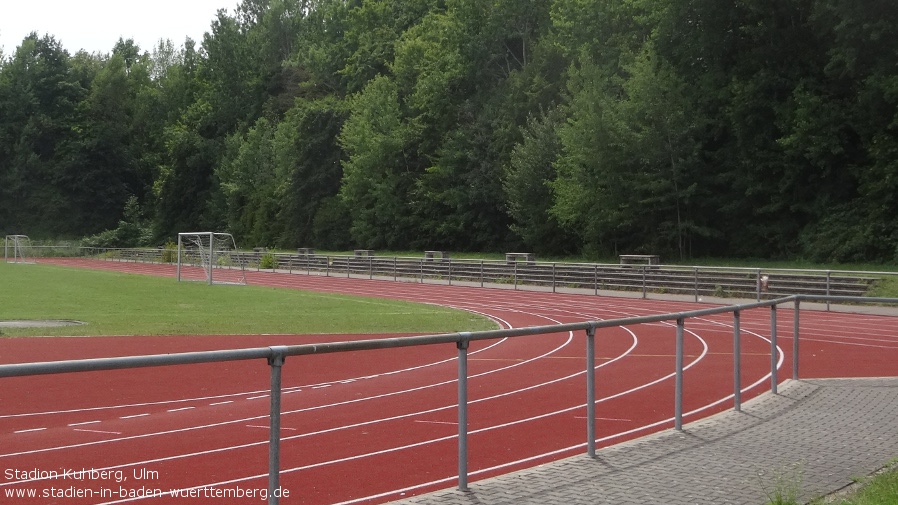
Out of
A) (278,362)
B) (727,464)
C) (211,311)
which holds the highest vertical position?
(278,362)

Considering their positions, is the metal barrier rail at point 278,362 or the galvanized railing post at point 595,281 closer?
the metal barrier rail at point 278,362

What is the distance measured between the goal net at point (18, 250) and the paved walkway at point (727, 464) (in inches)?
2987

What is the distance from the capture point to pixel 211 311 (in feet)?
93.5

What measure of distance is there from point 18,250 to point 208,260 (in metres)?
40.6

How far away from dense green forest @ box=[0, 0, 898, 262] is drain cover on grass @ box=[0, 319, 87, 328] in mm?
27112

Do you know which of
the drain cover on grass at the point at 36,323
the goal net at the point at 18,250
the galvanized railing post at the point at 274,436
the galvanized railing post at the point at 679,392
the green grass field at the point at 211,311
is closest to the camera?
the galvanized railing post at the point at 274,436

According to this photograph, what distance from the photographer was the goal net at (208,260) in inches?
1889

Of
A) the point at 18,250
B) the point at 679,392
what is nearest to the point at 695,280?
the point at 679,392

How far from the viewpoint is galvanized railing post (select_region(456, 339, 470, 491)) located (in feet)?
22.4

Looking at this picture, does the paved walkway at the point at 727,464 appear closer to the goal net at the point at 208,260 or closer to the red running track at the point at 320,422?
the red running track at the point at 320,422

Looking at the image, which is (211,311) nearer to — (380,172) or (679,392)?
(679,392)

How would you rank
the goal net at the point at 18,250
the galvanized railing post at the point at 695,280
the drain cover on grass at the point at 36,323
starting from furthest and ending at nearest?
the goal net at the point at 18,250
the galvanized railing post at the point at 695,280
the drain cover on grass at the point at 36,323

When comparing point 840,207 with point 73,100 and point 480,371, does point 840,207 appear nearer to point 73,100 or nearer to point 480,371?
point 480,371

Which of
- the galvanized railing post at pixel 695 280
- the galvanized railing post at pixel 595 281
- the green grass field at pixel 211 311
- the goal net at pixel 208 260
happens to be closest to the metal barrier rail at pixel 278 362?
the green grass field at pixel 211 311
